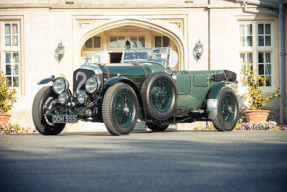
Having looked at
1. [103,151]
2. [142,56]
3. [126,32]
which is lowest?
[103,151]

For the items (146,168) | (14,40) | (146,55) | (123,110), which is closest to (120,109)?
(123,110)

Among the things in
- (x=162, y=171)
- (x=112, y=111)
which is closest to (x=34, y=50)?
(x=112, y=111)

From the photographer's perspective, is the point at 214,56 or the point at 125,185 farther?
the point at 214,56

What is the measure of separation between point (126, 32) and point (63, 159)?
38.9ft

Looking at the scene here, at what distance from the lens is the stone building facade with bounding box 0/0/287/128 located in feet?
48.5

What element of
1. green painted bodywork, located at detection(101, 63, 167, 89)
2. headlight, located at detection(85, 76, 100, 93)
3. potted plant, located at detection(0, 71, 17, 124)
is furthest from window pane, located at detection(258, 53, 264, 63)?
headlight, located at detection(85, 76, 100, 93)

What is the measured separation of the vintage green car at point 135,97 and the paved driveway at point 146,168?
7.22 ft

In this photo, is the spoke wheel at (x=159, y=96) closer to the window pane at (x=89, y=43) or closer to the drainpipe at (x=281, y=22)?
the drainpipe at (x=281, y=22)

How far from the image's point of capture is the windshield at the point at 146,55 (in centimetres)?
960

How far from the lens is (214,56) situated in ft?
49.4

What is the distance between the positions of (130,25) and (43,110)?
7.51m

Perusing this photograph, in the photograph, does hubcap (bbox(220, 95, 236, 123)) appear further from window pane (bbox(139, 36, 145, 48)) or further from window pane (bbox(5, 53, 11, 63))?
window pane (bbox(5, 53, 11, 63))

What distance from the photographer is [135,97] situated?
26.0 ft

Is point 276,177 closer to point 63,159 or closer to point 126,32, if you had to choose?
point 63,159
